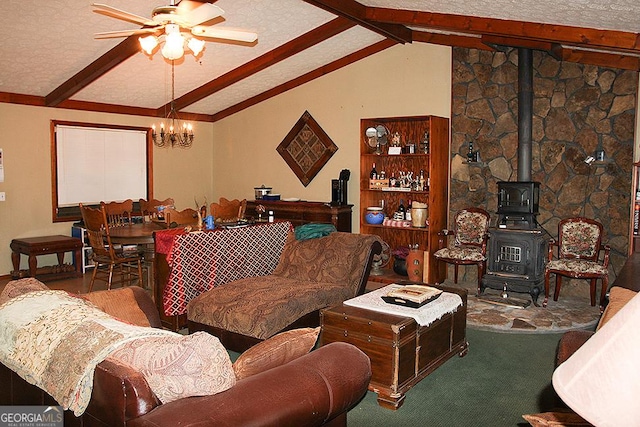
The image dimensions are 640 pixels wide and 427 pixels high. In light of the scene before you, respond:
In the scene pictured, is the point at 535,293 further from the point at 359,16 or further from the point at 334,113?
the point at 334,113

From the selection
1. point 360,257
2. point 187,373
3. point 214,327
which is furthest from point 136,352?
point 360,257

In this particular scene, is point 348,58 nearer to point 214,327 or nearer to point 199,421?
point 214,327

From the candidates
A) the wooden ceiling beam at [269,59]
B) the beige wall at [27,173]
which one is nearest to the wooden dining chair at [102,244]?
the beige wall at [27,173]

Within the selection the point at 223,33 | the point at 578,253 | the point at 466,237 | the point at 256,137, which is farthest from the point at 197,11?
the point at 256,137

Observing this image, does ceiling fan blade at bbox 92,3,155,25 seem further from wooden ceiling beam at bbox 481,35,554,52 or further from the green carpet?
wooden ceiling beam at bbox 481,35,554,52

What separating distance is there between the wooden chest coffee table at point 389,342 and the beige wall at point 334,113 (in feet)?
12.6

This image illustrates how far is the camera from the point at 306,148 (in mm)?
7789

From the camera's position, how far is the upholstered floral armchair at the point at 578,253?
524 centimetres

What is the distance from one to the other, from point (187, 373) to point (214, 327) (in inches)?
90.3

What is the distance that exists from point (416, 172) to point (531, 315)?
8.15 feet

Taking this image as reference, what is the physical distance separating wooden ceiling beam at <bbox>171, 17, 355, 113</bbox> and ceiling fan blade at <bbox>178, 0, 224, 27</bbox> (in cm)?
258

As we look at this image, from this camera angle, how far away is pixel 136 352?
5.57 feet

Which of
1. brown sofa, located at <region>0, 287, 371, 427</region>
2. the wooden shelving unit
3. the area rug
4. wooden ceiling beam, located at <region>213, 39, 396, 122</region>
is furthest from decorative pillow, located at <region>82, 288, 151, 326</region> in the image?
wooden ceiling beam, located at <region>213, 39, 396, 122</region>

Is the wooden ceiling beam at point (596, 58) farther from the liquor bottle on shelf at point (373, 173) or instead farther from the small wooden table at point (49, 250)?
the small wooden table at point (49, 250)
